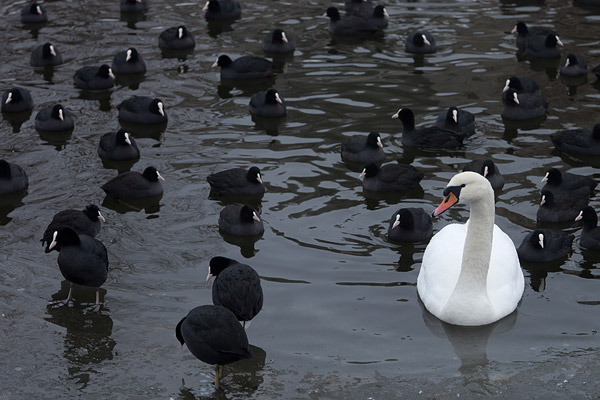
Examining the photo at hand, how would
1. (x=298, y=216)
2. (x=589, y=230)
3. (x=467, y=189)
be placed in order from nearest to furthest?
(x=467, y=189), (x=589, y=230), (x=298, y=216)

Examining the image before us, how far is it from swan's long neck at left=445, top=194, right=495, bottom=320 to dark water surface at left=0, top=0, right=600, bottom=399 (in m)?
0.33

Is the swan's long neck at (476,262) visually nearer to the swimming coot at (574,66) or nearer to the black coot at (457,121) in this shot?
the black coot at (457,121)

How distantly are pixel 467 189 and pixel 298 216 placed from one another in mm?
3870

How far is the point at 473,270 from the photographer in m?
11.8

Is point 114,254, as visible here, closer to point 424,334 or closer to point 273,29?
point 424,334

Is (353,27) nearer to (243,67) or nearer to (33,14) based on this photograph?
(243,67)

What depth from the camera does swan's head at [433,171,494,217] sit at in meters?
11.6

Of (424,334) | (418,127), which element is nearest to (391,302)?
(424,334)

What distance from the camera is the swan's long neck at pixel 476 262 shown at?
38.4 feet

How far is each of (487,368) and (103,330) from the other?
4310 mm

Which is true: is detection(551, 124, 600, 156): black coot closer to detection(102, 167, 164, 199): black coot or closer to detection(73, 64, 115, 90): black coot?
detection(102, 167, 164, 199): black coot

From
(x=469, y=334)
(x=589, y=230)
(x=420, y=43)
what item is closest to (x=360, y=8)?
(x=420, y=43)

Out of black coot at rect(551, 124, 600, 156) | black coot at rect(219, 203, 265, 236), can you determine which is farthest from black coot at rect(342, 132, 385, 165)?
black coot at rect(551, 124, 600, 156)

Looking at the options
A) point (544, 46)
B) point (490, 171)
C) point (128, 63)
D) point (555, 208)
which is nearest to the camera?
point (555, 208)
